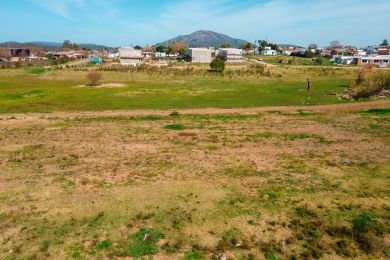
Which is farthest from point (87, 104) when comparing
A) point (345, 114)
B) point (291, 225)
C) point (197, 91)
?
point (291, 225)

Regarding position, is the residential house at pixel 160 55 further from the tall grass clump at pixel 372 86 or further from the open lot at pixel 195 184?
the open lot at pixel 195 184

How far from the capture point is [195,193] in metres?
16.2

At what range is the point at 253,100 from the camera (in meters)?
45.6

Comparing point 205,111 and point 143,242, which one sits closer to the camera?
point 143,242

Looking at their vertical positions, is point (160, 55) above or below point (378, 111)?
above

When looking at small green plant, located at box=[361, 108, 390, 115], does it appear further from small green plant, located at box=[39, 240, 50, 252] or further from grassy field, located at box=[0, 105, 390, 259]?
small green plant, located at box=[39, 240, 50, 252]

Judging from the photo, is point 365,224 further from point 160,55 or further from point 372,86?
point 160,55

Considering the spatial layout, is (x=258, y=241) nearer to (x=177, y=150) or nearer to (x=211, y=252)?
(x=211, y=252)

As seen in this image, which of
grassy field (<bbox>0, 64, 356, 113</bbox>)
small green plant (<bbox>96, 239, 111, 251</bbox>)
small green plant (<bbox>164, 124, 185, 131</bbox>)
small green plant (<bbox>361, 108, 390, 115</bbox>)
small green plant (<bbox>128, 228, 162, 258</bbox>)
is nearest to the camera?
small green plant (<bbox>128, 228, 162, 258</bbox>)

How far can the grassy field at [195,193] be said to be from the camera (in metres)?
12.1

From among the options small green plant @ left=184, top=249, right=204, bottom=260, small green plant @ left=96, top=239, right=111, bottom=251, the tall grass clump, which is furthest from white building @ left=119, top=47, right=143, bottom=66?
small green plant @ left=184, top=249, right=204, bottom=260

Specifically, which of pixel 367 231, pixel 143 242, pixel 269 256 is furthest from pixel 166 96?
pixel 269 256

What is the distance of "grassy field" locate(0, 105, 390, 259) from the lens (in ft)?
39.8

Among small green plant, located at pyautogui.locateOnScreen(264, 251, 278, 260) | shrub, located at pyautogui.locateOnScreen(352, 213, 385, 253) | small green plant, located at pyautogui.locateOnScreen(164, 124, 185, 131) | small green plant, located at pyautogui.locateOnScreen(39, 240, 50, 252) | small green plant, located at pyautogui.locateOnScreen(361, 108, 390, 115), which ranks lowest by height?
small green plant, located at pyautogui.locateOnScreen(264, 251, 278, 260)
